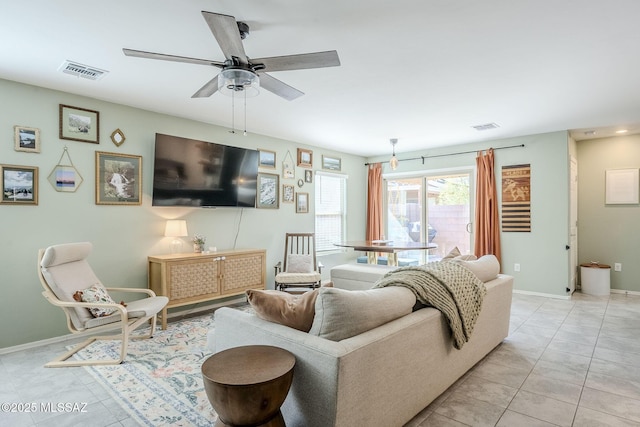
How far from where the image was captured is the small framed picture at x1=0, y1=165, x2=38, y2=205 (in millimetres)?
3125

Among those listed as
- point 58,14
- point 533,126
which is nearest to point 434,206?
point 533,126

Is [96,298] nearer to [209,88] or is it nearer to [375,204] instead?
[209,88]

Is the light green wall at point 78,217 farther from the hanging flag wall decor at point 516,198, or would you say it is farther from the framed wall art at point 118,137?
the hanging flag wall decor at point 516,198

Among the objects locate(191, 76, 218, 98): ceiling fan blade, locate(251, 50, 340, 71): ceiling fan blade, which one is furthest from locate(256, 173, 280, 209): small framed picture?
locate(251, 50, 340, 71): ceiling fan blade

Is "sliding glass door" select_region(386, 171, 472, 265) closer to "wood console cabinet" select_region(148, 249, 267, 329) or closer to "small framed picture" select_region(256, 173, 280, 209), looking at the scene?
"small framed picture" select_region(256, 173, 280, 209)

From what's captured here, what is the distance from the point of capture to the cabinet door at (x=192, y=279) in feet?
12.4

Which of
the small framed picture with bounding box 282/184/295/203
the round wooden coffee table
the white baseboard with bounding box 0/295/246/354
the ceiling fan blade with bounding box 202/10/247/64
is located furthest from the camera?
the small framed picture with bounding box 282/184/295/203

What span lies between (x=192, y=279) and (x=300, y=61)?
2.80 meters

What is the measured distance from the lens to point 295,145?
18.8 ft

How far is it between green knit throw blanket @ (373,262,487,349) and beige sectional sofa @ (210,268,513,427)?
7 cm

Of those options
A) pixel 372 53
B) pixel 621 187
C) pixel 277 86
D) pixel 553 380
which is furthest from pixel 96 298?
pixel 621 187

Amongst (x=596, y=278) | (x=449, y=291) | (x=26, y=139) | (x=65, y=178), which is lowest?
(x=596, y=278)

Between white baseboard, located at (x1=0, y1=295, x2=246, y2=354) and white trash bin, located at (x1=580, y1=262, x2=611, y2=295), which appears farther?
white trash bin, located at (x1=580, y1=262, x2=611, y2=295)

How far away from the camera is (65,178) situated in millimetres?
3449
